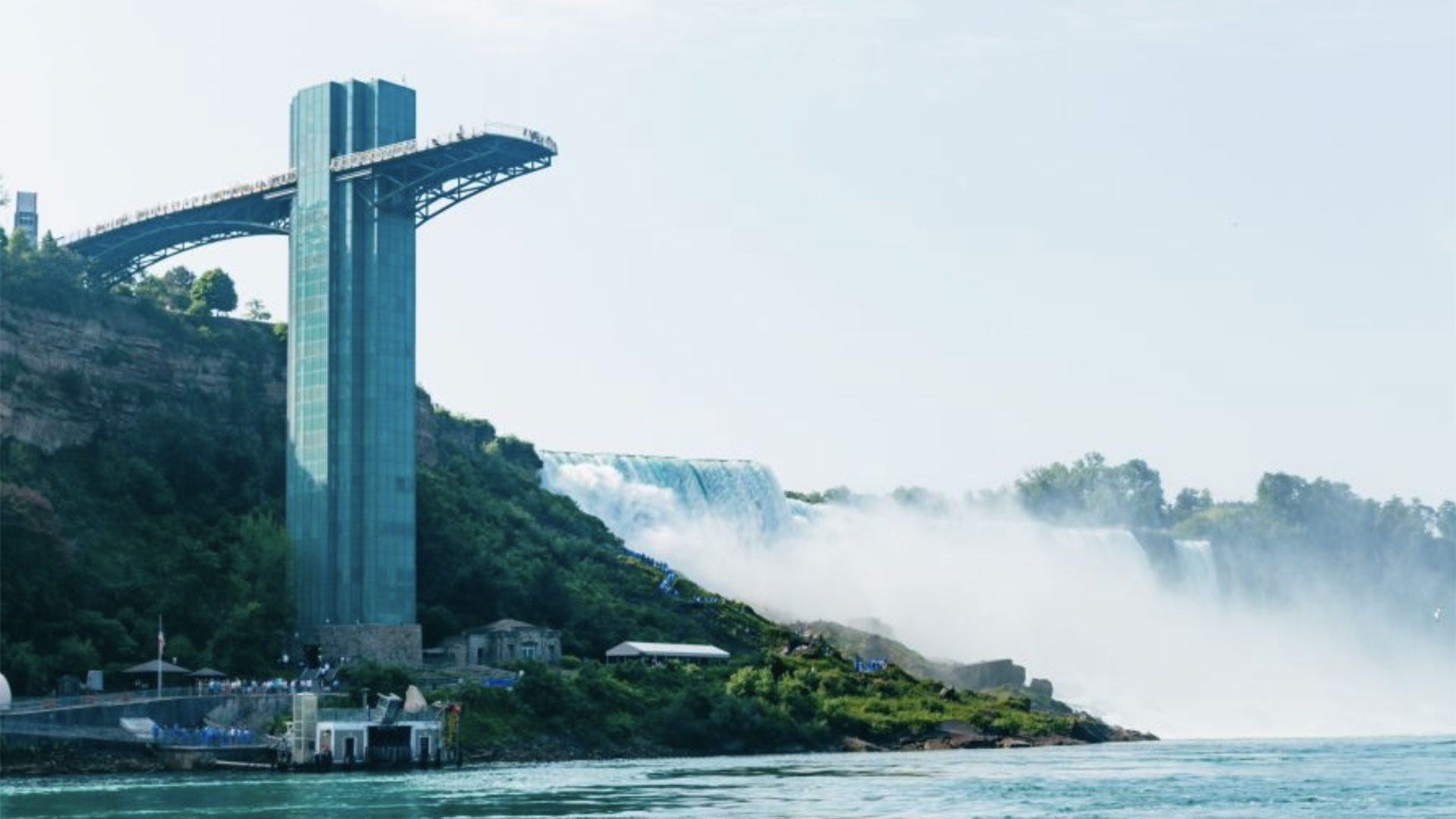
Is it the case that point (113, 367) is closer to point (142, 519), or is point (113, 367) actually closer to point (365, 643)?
point (142, 519)

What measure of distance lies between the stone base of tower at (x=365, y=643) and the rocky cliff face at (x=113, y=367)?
17797 millimetres

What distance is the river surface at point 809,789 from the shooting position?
66.7m

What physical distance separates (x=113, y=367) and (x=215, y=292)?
46.8 ft

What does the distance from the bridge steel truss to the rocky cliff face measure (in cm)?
471

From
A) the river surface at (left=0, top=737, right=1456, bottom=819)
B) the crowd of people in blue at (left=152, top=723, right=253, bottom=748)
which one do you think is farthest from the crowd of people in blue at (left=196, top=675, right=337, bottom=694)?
the river surface at (left=0, top=737, right=1456, bottom=819)

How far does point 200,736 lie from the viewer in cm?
8819

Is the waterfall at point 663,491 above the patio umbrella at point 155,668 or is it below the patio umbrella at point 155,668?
above

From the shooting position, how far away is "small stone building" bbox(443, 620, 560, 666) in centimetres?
11362

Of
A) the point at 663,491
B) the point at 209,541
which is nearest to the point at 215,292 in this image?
the point at 209,541

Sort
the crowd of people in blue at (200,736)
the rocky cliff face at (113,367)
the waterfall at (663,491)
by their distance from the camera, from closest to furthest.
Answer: the crowd of people in blue at (200,736) → the rocky cliff face at (113,367) → the waterfall at (663,491)

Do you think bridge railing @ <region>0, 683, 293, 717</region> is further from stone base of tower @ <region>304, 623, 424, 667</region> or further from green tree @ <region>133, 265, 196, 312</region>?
green tree @ <region>133, 265, 196, 312</region>

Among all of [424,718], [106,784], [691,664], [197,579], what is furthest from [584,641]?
[106,784]

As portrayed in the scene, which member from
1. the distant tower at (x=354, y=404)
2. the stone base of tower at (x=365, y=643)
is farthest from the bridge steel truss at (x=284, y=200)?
the stone base of tower at (x=365, y=643)

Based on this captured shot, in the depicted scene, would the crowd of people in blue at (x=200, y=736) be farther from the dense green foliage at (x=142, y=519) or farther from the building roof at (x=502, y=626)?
the building roof at (x=502, y=626)
